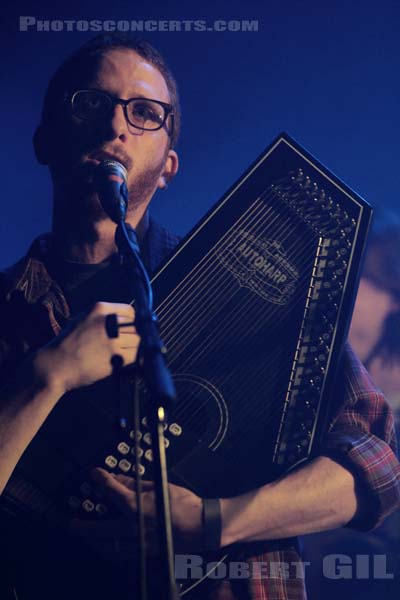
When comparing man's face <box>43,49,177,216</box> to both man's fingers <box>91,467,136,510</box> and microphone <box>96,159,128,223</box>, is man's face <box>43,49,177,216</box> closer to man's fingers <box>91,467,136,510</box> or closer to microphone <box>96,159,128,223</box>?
microphone <box>96,159,128,223</box>

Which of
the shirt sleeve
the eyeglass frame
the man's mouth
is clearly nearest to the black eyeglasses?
the eyeglass frame

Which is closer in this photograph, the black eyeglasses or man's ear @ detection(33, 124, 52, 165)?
the black eyeglasses

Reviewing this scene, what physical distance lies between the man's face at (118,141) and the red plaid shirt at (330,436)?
Answer: 12.6 inches

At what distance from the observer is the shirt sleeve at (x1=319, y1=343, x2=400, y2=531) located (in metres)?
1.95

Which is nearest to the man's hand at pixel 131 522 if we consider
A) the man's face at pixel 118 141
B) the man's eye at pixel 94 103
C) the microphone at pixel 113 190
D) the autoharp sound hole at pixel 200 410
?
the autoharp sound hole at pixel 200 410

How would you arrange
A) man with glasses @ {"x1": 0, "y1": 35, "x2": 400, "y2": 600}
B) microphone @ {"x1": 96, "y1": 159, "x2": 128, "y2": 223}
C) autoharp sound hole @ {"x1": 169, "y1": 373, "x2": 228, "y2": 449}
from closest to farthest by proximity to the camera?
microphone @ {"x1": 96, "y1": 159, "x2": 128, "y2": 223}
man with glasses @ {"x1": 0, "y1": 35, "x2": 400, "y2": 600}
autoharp sound hole @ {"x1": 169, "y1": 373, "x2": 228, "y2": 449}

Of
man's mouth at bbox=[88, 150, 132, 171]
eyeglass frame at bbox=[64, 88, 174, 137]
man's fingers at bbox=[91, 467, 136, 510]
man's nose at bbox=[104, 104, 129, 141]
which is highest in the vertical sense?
eyeglass frame at bbox=[64, 88, 174, 137]

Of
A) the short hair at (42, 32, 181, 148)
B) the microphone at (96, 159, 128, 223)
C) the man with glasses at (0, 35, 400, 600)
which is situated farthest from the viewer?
the short hair at (42, 32, 181, 148)

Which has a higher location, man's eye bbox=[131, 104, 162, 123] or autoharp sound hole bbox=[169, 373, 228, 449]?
man's eye bbox=[131, 104, 162, 123]

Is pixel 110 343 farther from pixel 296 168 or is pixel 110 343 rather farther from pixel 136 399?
pixel 296 168

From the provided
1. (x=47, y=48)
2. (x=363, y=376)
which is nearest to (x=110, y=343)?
(x=363, y=376)

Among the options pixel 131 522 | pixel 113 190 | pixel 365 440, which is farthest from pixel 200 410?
pixel 113 190

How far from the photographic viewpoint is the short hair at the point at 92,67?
93.0 inches

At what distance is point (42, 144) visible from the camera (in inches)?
96.3
